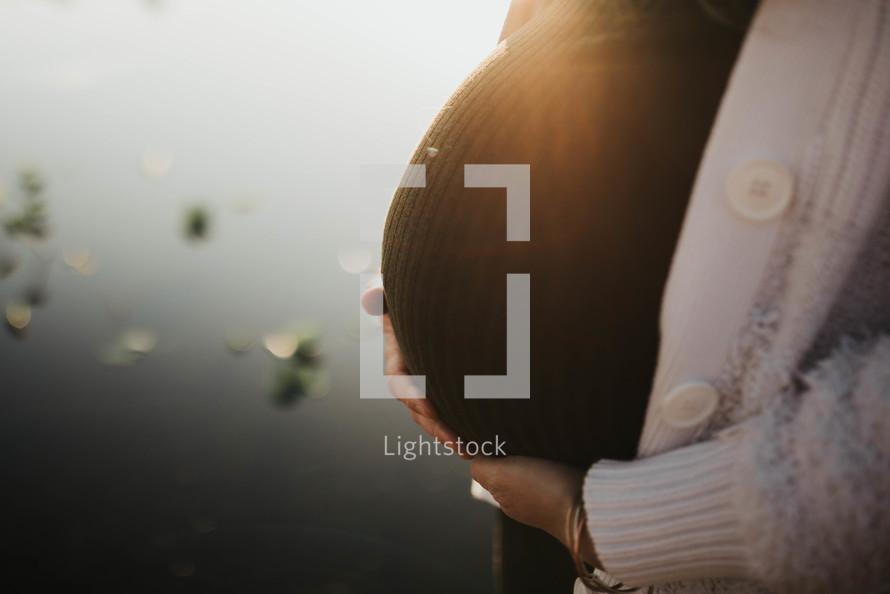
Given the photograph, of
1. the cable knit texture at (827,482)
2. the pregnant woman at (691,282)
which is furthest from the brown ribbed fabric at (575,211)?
the cable knit texture at (827,482)

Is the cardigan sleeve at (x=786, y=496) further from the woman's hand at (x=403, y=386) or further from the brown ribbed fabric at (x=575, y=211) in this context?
the woman's hand at (x=403, y=386)

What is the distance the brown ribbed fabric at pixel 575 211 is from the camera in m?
0.41

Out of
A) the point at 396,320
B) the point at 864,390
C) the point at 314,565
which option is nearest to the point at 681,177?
the point at 864,390

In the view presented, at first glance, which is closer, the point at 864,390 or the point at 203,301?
the point at 864,390

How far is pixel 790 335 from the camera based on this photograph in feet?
1.25

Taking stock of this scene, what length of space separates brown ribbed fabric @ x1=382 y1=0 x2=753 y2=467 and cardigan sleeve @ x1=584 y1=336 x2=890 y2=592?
0.23 ft

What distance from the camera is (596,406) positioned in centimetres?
46

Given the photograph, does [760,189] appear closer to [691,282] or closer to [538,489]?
[691,282]

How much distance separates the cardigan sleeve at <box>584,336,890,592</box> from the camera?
337 millimetres

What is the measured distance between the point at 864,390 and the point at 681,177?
21cm

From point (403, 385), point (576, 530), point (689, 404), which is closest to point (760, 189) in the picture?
point (689, 404)

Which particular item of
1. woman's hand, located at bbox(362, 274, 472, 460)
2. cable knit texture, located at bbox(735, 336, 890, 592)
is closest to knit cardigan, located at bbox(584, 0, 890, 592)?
cable knit texture, located at bbox(735, 336, 890, 592)

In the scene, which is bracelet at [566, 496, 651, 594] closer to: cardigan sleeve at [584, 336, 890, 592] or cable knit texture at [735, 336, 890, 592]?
cardigan sleeve at [584, 336, 890, 592]

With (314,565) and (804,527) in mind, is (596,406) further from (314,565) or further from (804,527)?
(314,565)
